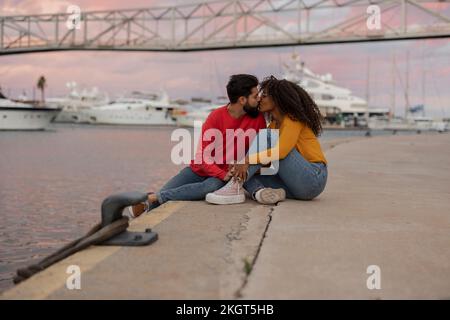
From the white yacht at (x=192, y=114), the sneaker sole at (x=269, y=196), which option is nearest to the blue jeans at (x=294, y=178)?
the sneaker sole at (x=269, y=196)

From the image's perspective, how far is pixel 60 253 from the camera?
322cm

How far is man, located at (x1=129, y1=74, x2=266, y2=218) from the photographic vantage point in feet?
16.5

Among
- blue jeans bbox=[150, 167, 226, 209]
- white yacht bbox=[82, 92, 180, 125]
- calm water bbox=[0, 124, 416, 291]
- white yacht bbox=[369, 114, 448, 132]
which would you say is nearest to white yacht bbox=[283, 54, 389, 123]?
white yacht bbox=[369, 114, 448, 132]

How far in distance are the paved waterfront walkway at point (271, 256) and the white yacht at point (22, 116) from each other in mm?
60491

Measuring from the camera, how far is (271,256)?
10.4 ft

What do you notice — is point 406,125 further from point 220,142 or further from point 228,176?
point 228,176

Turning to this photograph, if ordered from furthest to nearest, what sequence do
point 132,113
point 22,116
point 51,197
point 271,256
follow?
point 132,113 < point 22,116 < point 51,197 < point 271,256

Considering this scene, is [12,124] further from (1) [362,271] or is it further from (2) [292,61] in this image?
(1) [362,271]

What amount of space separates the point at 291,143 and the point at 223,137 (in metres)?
0.59

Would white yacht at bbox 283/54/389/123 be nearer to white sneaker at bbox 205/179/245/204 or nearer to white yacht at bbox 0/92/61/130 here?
white yacht at bbox 0/92/61/130

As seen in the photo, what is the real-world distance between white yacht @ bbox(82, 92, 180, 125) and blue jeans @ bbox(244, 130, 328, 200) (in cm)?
10309

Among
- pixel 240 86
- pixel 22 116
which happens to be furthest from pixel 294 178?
pixel 22 116

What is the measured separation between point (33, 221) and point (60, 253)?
5207 millimetres
